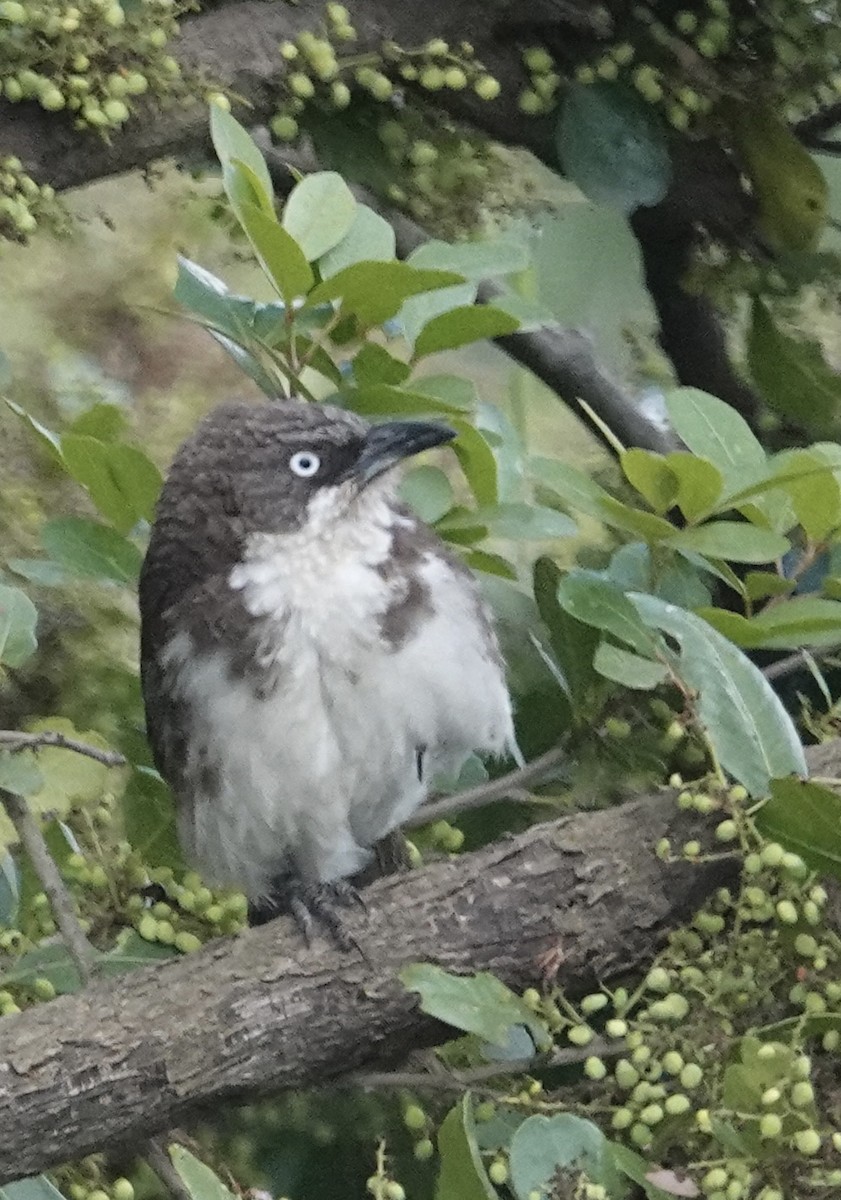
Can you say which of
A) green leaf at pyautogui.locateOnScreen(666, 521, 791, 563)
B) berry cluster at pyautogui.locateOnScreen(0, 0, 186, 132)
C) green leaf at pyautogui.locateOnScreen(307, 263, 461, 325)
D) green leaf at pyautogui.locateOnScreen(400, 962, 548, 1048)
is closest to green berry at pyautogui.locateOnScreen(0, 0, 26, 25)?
berry cluster at pyautogui.locateOnScreen(0, 0, 186, 132)

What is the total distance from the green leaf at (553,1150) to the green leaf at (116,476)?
64 centimetres

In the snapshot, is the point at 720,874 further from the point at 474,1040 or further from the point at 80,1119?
the point at 80,1119

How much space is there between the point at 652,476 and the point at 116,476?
1.55 feet

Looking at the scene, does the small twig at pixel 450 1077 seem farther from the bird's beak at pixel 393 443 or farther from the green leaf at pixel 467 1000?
Result: the bird's beak at pixel 393 443

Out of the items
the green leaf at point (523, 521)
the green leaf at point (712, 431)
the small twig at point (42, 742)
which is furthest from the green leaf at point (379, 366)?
the small twig at point (42, 742)

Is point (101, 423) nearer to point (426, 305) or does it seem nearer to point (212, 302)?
point (212, 302)

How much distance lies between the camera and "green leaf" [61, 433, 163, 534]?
1366 millimetres

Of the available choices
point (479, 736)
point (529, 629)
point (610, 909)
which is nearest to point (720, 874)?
Answer: point (610, 909)

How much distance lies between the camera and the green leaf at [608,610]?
122 centimetres

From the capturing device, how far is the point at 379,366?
1.41 m

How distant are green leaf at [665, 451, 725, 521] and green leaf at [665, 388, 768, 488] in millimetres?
39

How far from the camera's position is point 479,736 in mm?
1576

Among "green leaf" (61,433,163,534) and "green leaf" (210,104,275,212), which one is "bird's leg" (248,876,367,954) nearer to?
"green leaf" (61,433,163,534)

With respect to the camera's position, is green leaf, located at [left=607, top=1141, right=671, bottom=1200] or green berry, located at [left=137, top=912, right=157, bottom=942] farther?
green berry, located at [left=137, top=912, right=157, bottom=942]
